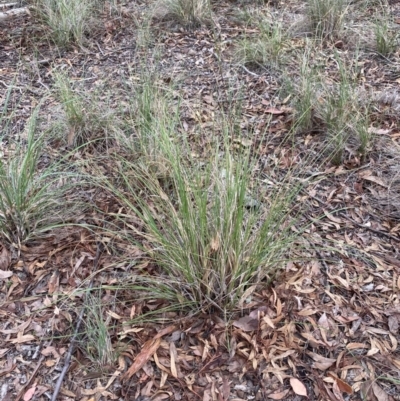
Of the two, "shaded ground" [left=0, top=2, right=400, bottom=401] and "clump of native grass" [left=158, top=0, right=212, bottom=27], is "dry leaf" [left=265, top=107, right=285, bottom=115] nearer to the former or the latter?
"shaded ground" [left=0, top=2, right=400, bottom=401]

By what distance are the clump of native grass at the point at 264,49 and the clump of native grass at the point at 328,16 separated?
33cm

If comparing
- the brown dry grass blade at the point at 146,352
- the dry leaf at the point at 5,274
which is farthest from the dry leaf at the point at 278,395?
the dry leaf at the point at 5,274

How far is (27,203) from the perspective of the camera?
2.28 m

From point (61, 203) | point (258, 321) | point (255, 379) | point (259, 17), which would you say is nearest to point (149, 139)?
point (61, 203)

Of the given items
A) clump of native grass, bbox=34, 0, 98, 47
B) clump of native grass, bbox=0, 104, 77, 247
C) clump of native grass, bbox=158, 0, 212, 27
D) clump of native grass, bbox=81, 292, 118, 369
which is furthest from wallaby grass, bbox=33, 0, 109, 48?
clump of native grass, bbox=81, 292, 118, 369

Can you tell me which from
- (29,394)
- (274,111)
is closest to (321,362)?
(29,394)

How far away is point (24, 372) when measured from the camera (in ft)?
6.19

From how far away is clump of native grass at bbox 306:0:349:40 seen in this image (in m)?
3.76

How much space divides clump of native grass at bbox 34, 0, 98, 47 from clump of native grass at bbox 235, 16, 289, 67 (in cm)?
143

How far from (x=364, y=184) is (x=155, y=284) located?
1.38 m

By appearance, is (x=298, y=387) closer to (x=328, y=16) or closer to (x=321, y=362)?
(x=321, y=362)

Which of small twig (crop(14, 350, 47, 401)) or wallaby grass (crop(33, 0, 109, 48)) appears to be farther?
wallaby grass (crop(33, 0, 109, 48))

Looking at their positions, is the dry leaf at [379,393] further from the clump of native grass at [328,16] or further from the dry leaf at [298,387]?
the clump of native grass at [328,16]

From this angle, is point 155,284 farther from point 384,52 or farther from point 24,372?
point 384,52
